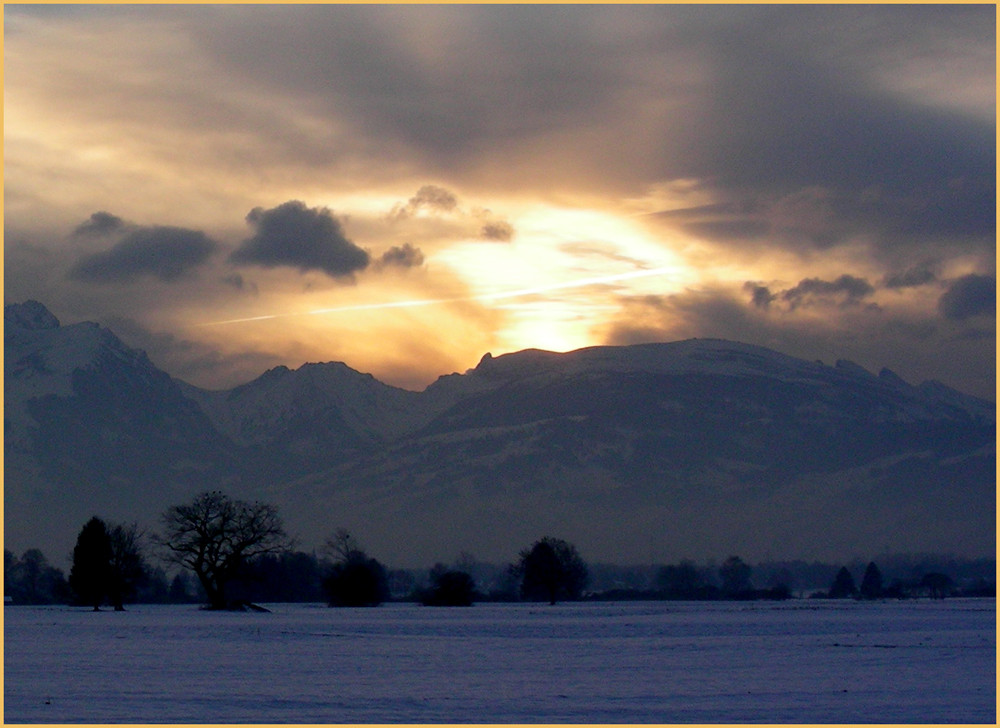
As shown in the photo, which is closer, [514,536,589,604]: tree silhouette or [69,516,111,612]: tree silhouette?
[69,516,111,612]: tree silhouette

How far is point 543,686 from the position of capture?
39094 millimetres

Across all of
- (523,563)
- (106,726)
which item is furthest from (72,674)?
(523,563)

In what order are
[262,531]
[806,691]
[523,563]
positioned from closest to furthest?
[806,691], [262,531], [523,563]

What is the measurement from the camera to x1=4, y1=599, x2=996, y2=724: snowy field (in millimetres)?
33156

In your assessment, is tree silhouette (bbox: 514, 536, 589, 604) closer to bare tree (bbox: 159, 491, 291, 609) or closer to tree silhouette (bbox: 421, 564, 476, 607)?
tree silhouette (bbox: 421, 564, 476, 607)

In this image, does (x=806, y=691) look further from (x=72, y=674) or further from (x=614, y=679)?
(x=72, y=674)

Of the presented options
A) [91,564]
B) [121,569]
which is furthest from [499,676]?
[121,569]

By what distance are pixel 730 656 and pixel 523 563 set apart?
9817 cm

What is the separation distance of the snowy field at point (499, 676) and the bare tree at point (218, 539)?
157 ft

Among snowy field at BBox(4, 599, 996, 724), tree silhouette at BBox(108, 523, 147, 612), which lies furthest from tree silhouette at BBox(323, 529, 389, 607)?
snowy field at BBox(4, 599, 996, 724)

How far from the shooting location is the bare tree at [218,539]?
117m

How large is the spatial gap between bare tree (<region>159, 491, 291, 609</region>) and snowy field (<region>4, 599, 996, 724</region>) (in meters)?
47.7

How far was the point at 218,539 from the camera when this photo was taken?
11719 centimetres

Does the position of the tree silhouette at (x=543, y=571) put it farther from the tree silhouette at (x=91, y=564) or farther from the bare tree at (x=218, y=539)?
the tree silhouette at (x=91, y=564)
